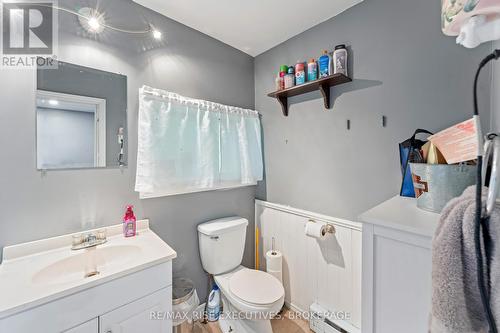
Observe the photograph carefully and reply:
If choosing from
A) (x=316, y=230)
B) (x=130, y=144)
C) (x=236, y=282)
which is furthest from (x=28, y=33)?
(x=316, y=230)

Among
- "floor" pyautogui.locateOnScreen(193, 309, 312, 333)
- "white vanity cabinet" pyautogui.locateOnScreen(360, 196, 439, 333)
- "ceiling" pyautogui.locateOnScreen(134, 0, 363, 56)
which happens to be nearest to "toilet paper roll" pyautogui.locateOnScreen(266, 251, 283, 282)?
"floor" pyautogui.locateOnScreen(193, 309, 312, 333)

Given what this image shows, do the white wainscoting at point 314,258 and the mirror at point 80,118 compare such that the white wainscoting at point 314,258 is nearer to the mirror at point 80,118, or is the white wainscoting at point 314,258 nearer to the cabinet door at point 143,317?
the cabinet door at point 143,317

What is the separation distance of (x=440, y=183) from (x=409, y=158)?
0.30 m

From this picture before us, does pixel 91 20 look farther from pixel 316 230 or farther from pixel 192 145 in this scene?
pixel 316 230

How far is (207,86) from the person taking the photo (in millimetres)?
1729

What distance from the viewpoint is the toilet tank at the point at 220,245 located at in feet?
5.19

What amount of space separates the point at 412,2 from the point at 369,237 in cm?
132

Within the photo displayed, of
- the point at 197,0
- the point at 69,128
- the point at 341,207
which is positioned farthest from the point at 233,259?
the point at 197,0

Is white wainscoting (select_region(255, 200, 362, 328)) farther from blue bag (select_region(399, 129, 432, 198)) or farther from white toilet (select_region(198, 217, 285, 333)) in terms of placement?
blue bag (select_region(399, 129, 432, 198))

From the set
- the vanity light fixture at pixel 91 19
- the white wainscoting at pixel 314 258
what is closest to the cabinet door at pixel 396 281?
the white wainscoting at pixel 314 258

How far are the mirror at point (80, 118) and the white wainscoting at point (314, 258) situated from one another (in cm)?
134

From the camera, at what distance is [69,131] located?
1.16 metres

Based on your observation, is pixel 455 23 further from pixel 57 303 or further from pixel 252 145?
pixel 57 303

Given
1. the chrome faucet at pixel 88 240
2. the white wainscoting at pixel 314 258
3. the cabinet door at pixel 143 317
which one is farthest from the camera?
the white wainscoting at pixel 314 258
